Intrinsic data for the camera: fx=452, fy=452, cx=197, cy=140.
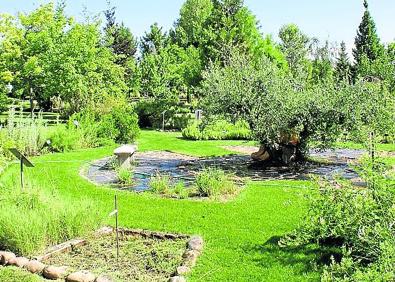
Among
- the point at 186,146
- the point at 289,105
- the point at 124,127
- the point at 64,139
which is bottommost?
the point at 186,146

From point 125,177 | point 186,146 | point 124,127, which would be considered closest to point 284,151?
point 125,177

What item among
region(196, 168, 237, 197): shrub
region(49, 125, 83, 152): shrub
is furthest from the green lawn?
region(49, 125, 83, 152): shrub

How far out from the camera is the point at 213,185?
27.7ft

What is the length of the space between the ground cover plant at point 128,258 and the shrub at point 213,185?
2491mm

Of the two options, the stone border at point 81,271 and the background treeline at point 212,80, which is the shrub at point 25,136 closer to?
the background treeline at point 212,80

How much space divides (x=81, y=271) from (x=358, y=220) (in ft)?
9.77

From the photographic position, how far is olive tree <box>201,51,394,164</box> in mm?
10383

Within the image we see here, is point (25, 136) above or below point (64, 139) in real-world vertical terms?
above

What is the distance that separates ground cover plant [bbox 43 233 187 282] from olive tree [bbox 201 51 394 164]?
5.40 meters

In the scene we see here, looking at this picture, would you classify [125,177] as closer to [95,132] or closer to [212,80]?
[212,80]

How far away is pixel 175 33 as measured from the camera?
154 feet

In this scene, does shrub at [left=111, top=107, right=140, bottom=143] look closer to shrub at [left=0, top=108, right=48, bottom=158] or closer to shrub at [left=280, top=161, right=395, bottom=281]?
shrub at [left=0, top=108, right=48, bottom=158]

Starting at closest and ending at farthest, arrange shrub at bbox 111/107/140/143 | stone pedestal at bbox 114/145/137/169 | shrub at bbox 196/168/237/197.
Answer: shrub at bbox 196/168/237/197 < stone pedestal at bbox 114/145/137/169 < shrub at bbox 111/107/140/143

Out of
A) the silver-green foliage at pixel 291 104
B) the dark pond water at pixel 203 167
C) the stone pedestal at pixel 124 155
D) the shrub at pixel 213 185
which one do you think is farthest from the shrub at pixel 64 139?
the shrub at pixel 213 185
